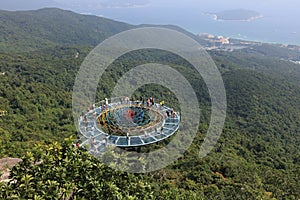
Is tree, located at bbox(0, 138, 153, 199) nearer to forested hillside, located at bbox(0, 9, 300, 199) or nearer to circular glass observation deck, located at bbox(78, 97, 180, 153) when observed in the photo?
forested hillside, located at bbox(0, 9, 300, 199)

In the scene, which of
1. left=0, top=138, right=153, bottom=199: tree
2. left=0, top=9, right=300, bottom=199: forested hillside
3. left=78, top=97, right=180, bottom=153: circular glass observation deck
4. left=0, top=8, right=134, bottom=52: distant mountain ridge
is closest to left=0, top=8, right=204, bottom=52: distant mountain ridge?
left=0, top=8, right=134, bottom=52: distant mountain ridge

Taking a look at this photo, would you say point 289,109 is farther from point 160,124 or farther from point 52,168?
point 52,168

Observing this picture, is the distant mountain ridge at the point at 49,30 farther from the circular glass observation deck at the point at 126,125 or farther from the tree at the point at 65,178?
the tree at the point at 65,178

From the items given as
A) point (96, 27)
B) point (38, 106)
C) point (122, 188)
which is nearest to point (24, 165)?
point (122, 188)

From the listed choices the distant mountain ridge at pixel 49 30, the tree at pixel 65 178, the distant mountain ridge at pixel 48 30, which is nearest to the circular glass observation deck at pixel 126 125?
the tree at pixel 65 178

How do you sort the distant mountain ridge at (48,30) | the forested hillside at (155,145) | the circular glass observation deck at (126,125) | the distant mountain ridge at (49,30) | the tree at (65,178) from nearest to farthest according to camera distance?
the tree at (65,178)
the forested hillside at (155,145)
the circular glass observation deck at (126,125)
the distant mountain ridge at (49,30)
the distant mountain ridge at (48,30)

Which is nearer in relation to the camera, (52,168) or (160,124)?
(52,168)

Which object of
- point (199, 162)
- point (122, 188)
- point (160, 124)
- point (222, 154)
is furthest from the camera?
point (222, 154)
